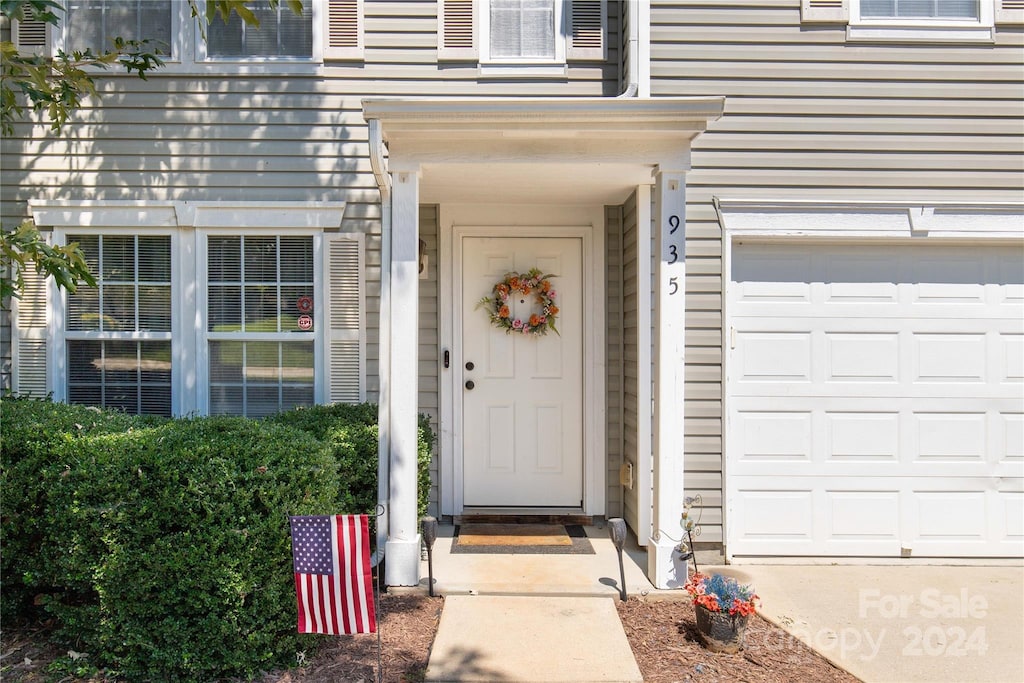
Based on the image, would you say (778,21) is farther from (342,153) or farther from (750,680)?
(750,680)

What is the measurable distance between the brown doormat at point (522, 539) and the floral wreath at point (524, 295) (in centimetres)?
143

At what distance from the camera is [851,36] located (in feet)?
14.8

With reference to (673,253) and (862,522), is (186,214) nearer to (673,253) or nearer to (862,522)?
(673,253)

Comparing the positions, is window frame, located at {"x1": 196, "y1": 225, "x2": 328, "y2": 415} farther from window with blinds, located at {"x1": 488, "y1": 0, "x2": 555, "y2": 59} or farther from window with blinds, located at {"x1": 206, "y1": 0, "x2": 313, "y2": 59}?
window with blinds, located at {"x1": 488, "y1": 0, "x2": 555, "y2": 59}

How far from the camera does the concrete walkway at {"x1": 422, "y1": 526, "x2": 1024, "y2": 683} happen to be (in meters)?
3.12

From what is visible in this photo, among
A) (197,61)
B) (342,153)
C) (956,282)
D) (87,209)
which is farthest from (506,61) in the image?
(956,282)

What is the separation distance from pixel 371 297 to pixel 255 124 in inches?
56.8

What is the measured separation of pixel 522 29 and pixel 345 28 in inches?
48.7

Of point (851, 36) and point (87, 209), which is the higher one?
point (851, 36)

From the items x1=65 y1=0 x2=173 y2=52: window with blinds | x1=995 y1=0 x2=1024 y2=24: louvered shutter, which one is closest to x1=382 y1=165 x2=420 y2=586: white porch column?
x1=65 y1=0 x2=173 y2=52: window with blinds

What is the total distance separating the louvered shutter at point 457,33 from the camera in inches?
185

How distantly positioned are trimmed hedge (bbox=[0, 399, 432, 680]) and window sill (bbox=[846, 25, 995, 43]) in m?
4.38

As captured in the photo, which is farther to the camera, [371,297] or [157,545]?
[371,297]

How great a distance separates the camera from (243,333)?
470 cm
